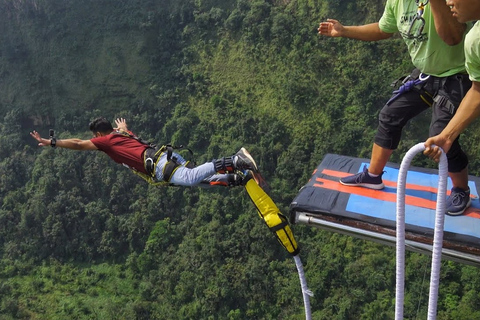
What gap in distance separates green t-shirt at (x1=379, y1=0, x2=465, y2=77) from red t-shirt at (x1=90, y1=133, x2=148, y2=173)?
3.01 m

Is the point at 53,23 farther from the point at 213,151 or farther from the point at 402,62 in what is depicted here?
the point at 402,62

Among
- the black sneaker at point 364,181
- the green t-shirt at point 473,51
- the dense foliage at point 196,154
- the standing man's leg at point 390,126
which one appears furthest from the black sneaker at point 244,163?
the dense foliage at point 196,154

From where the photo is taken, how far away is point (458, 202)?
3744 millimetres

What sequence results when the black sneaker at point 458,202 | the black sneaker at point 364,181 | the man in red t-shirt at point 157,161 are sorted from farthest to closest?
1. the black sneaker at point 364,181
2. the man in red t-shirt at point 157,161
3. the black sneaker at point 458,202

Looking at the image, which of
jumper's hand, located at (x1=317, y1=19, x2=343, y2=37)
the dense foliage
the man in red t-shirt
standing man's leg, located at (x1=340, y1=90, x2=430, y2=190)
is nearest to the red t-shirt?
the man in red t-shirt

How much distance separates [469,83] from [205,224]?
17.4 metres

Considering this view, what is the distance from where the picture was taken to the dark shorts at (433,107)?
329 centimetres

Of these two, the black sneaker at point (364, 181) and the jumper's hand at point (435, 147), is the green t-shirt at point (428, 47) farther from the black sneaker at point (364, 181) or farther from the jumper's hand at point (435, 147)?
the black sneaker at point (364, 181)

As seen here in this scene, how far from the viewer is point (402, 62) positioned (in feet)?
60.8

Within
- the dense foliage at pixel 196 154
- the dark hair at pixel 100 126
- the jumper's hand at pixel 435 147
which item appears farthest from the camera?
the dense foliage at pixel 196 154

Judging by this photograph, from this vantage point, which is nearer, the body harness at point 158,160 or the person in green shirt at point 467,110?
the person in green shirt at point 467,110

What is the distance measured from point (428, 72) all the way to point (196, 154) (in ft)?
62.6

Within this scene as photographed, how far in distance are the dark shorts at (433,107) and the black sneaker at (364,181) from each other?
473mm

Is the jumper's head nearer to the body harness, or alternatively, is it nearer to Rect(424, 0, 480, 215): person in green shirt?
the body harness
